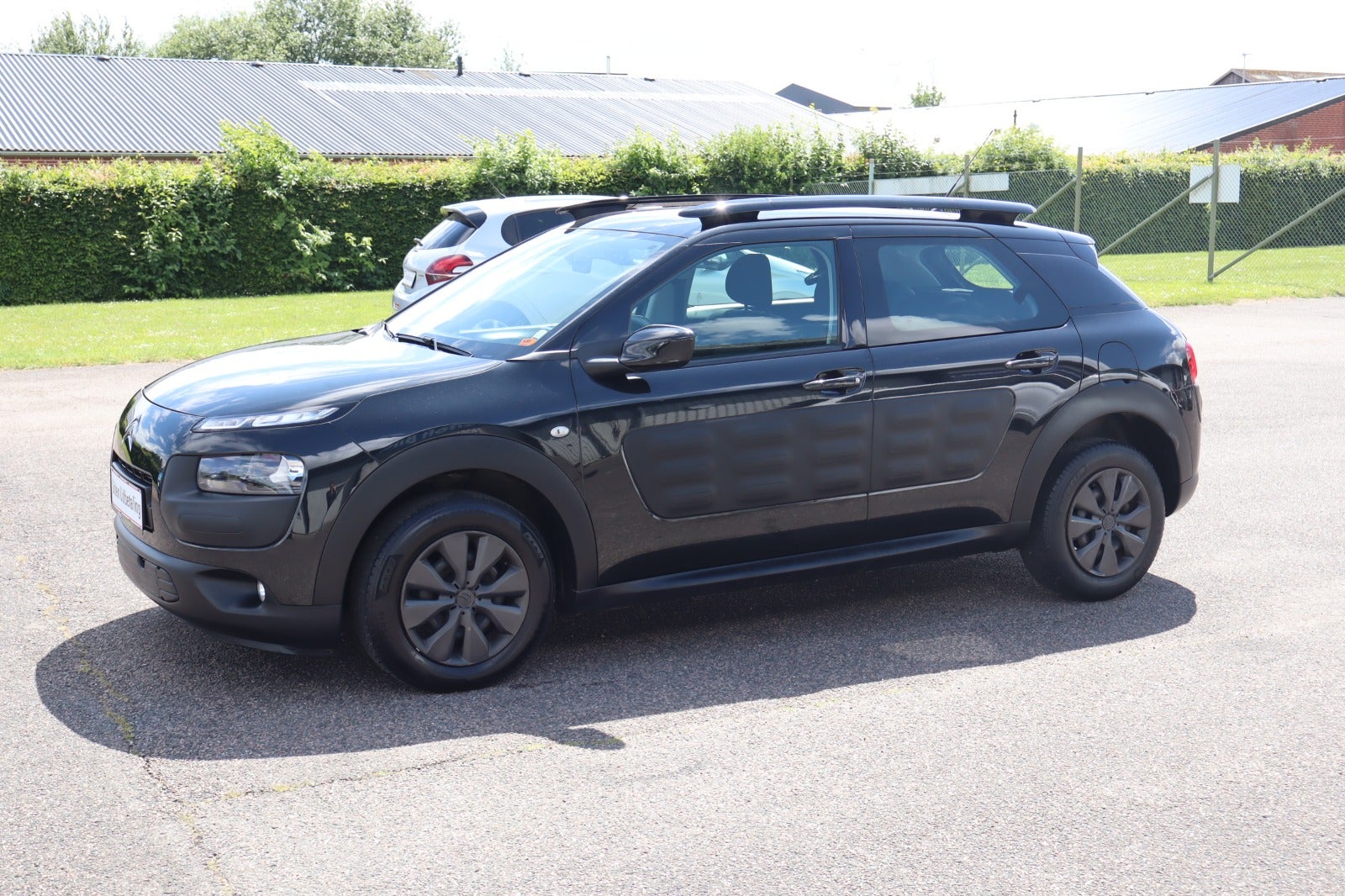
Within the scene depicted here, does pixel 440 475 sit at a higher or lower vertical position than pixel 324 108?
lower

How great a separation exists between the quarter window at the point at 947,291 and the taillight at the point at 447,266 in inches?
281

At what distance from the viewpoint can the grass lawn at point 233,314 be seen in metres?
14.9

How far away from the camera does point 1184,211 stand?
108ft

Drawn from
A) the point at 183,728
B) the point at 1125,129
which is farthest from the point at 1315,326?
the point at 1125,129

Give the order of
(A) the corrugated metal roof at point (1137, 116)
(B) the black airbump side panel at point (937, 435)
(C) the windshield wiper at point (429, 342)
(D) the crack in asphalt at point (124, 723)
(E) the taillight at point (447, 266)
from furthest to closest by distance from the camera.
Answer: (A) the corrugated metal roof at point (1137, 116)
(E) the taillight at point (447, 266)
(B) the black airbump side panel at point (937, 435)
(C) the windshield wiper at point (429, 342)
(D) the crack in asphalt at point (124, 723)

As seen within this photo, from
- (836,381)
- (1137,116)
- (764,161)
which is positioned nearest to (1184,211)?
(764,161)

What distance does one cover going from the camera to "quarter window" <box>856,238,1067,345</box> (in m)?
5.40

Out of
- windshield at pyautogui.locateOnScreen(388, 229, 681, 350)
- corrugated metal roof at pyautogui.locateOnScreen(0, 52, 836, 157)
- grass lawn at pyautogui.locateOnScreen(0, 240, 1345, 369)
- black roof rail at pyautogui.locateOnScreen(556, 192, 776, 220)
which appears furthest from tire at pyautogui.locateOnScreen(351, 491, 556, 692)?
corrugated metal roof at pyautogui.locateOnScreen(0, 52, 836, 157)

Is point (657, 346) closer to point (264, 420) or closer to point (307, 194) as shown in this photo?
point (264, 420)

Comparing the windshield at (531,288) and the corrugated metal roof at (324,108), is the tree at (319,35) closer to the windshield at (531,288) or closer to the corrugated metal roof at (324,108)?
the corrugated metal roof at (324,108)

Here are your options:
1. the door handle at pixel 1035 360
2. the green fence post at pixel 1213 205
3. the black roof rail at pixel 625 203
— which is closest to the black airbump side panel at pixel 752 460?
the door handle at pixel 1035 360

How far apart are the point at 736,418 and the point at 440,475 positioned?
114 cm

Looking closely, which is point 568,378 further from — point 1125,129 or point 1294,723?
point 1125,129

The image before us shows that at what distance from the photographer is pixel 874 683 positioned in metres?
4.87
